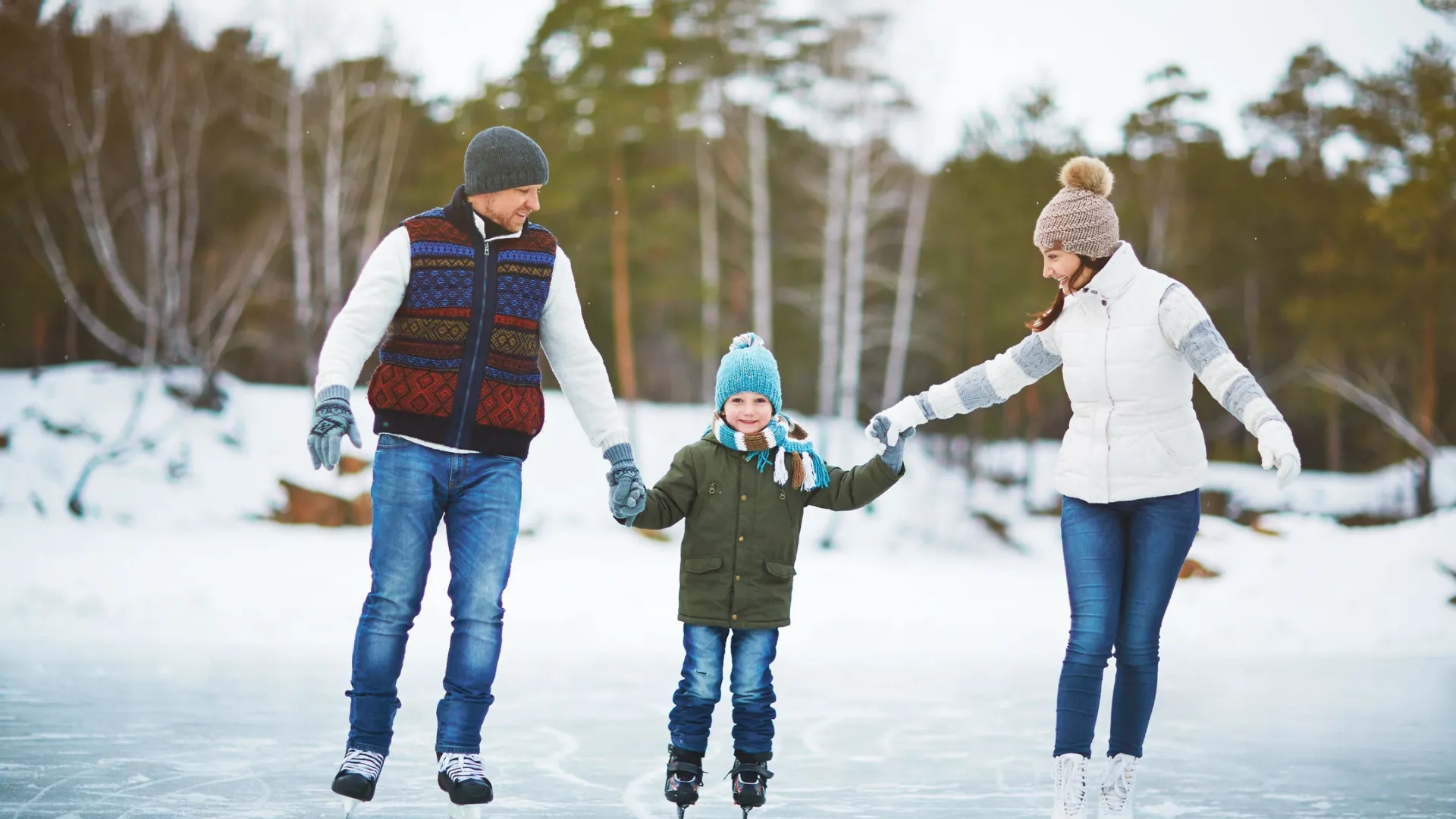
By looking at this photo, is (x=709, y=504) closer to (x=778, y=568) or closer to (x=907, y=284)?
(x=778, y=568)

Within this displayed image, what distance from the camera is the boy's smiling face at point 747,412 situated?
3.48 m

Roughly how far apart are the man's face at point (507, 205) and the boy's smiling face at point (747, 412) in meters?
0.68

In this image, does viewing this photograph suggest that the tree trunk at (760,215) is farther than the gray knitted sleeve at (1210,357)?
Yes

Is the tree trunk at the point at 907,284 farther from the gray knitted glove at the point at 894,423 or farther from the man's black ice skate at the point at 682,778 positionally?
the man's black ice skate at the point at 682,778

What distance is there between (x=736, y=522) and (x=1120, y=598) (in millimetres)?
945

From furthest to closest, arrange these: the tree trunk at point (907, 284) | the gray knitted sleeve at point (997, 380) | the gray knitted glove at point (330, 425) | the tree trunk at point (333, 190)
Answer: the tree trunk at point (907, 284), the tree trunk at point (333, 190), the gray knitted sleeve at point (997, 380), the gray knitted glove at point (330, 425)

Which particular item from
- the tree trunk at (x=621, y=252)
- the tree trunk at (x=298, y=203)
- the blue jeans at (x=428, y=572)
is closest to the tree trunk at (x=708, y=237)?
the tree trunk at (x=621, y=252)

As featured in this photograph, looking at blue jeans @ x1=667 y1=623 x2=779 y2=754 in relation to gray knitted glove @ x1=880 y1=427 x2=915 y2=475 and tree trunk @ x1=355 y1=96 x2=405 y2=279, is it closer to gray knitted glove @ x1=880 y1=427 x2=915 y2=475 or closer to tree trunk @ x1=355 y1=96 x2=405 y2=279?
gray knitted glove @ x1=880 y1=427 x2=915 y2=475

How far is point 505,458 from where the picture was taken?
11.0 ft

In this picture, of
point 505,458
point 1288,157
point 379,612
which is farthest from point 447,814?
point 1288,157

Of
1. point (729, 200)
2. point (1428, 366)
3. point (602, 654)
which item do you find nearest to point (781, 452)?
point (602, 654)

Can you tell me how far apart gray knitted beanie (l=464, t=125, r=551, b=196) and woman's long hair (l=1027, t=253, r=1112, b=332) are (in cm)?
127

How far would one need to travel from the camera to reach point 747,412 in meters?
3.48

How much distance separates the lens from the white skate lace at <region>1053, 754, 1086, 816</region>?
325 centimetres
